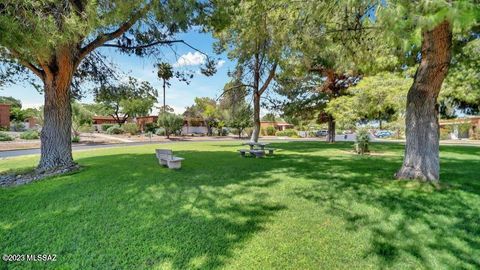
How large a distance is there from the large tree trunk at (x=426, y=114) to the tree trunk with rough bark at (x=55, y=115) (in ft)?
29.1

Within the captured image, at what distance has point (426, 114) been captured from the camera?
17.7ft

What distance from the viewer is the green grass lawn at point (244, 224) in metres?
2.95

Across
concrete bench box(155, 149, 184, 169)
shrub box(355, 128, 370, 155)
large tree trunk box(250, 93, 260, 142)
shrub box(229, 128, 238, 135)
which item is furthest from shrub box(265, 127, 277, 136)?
concrete bench box(155, 149, 184, 169)

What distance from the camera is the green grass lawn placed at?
2.95m

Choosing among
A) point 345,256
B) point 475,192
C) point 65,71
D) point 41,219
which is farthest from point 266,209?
point 65,71

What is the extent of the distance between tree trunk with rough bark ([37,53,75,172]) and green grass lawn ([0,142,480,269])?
1937 millimetres

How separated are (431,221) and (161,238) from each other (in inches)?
147

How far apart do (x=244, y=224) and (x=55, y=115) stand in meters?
6.92

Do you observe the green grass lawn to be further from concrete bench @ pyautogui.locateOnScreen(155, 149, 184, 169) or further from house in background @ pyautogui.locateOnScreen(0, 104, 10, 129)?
house in background @ pyautogui.locateOnScreen(0, 104, 10, 129)

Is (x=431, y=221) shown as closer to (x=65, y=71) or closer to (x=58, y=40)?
(x=58, y=40)

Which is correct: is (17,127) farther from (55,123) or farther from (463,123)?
(463,123)

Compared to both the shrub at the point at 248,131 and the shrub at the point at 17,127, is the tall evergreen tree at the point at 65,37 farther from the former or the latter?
the shrub at the point at 17,127

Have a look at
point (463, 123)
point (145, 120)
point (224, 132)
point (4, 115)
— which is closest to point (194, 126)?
point (224, 132)

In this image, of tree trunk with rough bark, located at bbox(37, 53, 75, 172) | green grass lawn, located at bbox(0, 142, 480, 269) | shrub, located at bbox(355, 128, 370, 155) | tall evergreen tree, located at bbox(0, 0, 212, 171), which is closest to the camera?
green grass lawn, located at bbox(0, 142, 480, 269)
